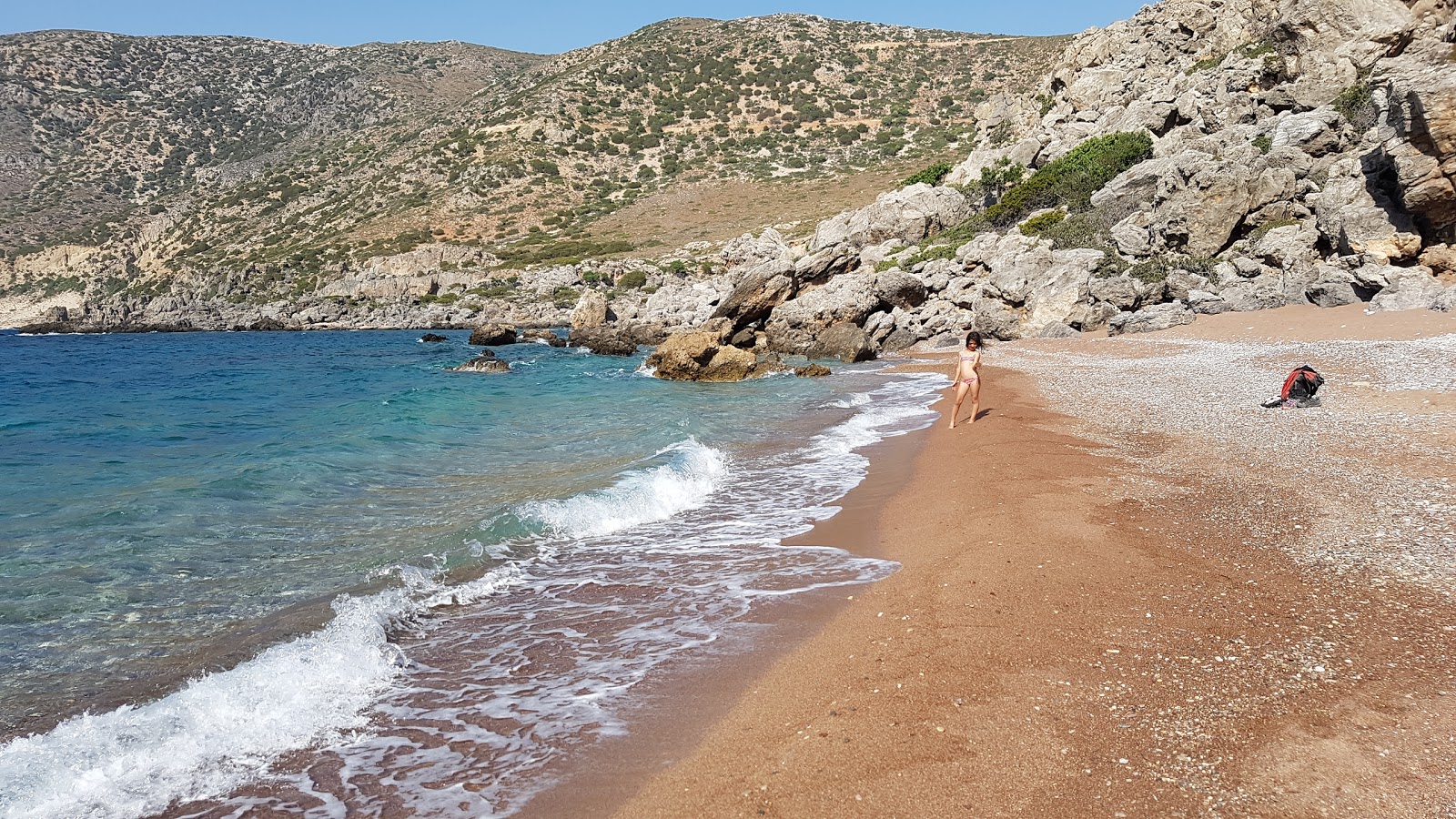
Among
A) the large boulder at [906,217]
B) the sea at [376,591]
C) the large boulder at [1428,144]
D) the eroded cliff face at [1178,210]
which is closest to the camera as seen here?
the sea at [376,591]

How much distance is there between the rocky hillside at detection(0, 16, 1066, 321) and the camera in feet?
251

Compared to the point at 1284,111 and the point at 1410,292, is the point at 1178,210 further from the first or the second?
the point at 1410,292

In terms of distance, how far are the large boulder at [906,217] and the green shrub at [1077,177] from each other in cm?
391

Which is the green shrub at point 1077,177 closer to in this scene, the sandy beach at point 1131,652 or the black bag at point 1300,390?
the black bag at point 1300,390

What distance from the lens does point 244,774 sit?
4.16 m

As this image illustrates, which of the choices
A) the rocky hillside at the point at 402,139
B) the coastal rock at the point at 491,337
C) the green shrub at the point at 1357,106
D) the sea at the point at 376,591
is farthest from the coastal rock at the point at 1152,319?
the rocky hillside at the point at 402,139

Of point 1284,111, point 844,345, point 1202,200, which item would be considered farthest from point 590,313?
point 1284,111

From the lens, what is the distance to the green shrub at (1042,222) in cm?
3334

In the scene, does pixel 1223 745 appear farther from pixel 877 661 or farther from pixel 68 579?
pixel 68 579

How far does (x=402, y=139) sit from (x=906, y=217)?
7119cm

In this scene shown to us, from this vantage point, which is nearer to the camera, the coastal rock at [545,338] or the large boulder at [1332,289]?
the large boulder at [1332,289]

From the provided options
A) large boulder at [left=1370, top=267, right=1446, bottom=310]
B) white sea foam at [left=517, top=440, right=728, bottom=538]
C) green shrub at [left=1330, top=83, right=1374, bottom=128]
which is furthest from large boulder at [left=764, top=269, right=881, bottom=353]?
white sea foam at [left=517, top=440, right=728, bottom=538]

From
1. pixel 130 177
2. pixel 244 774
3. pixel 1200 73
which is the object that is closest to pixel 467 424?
pixel 244 774

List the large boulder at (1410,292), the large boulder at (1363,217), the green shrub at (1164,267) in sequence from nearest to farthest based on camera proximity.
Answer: the large boulder at (1410,292) → the large boulder at (1363,217) → the green shrub at (1164,267)
